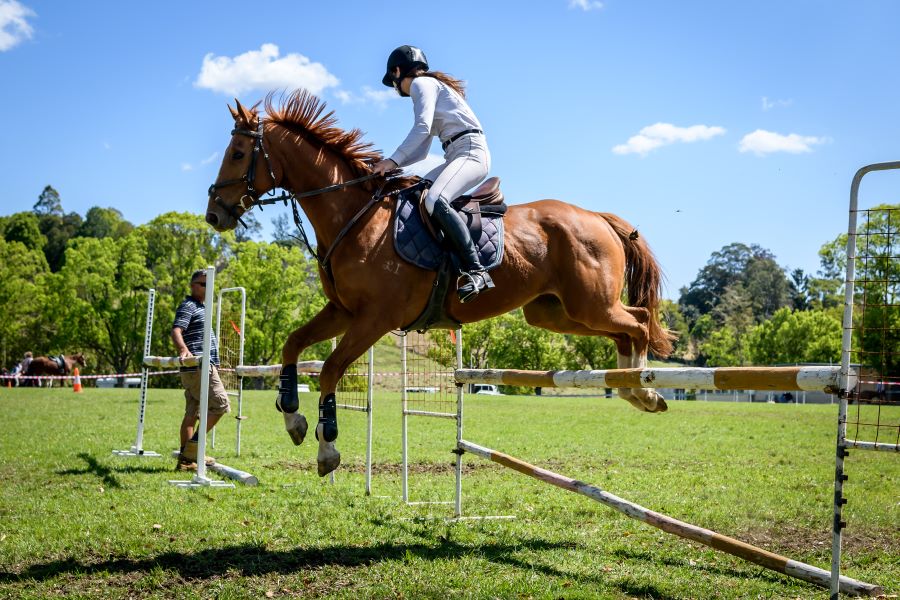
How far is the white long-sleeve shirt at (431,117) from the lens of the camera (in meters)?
5.68

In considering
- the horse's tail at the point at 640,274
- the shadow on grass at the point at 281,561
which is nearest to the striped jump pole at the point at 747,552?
the shadow on grass at the point at 281,561

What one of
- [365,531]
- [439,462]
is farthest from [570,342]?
[365,531]

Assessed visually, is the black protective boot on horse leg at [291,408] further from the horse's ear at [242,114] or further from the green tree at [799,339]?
the green tree at [799,339]

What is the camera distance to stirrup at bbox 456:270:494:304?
5395 millimetres

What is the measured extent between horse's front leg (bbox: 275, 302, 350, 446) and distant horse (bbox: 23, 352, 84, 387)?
142 ft

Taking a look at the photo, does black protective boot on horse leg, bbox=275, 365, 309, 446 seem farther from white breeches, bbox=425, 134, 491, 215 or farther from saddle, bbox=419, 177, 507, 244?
white breeches, bbox=425, 134, 491, 215

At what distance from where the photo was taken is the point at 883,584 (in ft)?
17.0

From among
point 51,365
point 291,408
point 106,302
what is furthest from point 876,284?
point 106,302

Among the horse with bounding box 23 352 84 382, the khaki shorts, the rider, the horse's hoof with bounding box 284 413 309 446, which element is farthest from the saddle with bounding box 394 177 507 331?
the horse with bounding box 23 352 84 382

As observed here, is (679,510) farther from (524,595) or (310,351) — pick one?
(310,351)

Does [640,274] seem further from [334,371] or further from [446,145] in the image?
[334,371]

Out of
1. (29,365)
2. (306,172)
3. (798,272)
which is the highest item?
(798,272)

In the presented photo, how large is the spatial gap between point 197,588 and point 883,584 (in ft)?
15.4

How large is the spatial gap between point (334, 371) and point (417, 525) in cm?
224
